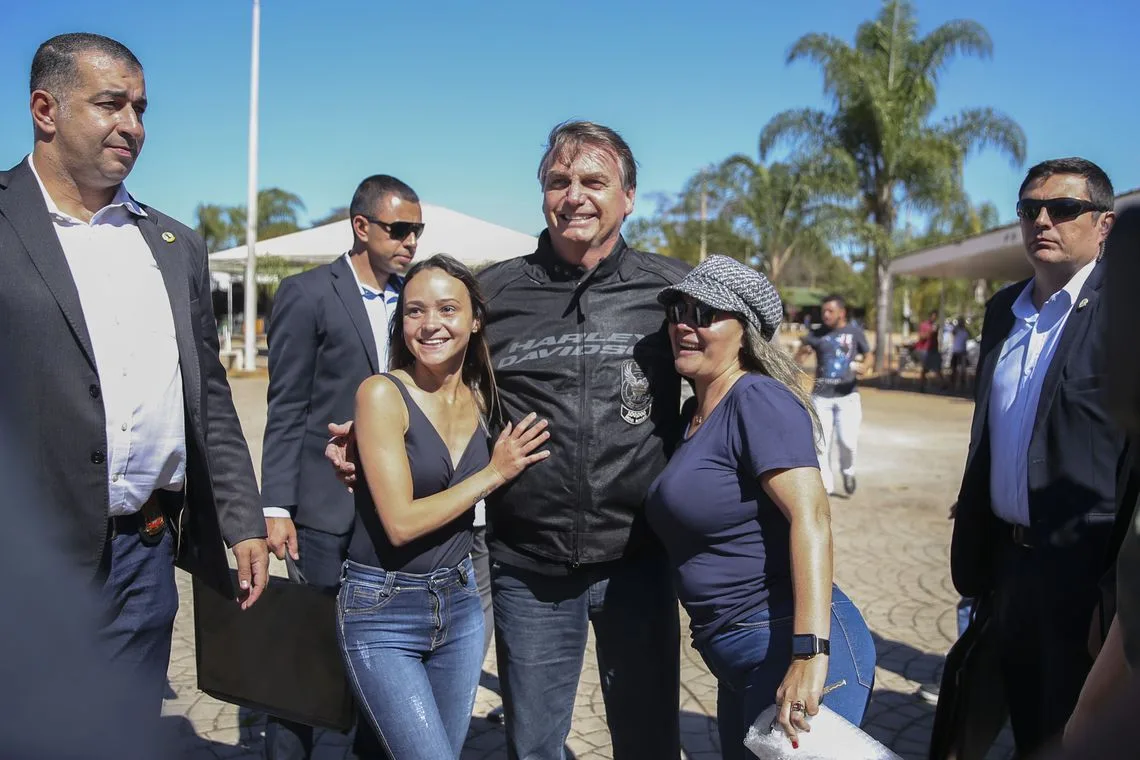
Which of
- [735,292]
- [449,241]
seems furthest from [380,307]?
[449,241]

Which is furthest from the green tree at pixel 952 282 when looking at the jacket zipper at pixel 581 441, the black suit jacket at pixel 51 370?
the black suit jacket at pixel 51 370

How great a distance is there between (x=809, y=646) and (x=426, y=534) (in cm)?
103

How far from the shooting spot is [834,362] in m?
8.07

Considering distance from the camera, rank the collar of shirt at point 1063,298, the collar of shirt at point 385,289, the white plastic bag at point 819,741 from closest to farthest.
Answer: the white plastic bag at point 819,741, the collar of shirt at point 1063,298, the collar of shirt at point 385,289

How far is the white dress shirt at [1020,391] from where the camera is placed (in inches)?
106

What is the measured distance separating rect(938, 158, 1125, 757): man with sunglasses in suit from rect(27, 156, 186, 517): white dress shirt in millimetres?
2430

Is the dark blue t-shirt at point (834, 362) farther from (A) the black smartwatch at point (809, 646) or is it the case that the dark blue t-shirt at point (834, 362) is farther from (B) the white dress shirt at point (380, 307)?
(A) the black smartwatch at point (809, 646)

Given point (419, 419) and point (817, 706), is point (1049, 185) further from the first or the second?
point (419, 419)

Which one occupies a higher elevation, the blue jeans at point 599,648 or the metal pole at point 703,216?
the metal pole at point 703,216

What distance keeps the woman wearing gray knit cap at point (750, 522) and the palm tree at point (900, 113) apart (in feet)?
72.9

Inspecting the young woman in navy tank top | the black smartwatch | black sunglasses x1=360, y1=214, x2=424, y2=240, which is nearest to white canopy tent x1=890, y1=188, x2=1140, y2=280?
black sunglasses x1=360, y1=214, x2=424, y2=240

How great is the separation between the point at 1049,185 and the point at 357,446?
2329 millimetres

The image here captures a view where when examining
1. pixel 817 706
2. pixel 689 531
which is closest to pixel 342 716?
pixel 689 531

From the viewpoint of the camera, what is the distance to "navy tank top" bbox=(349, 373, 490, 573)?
2.43 metres
